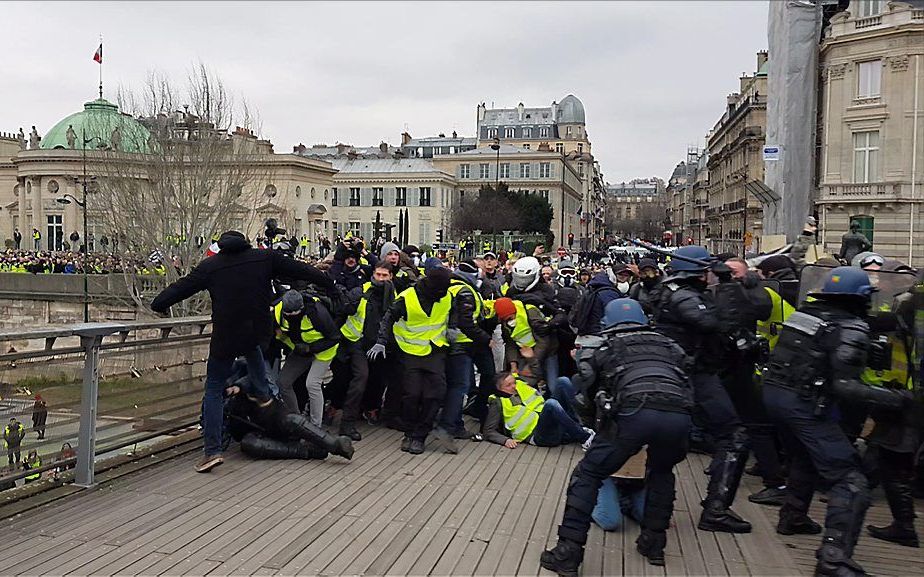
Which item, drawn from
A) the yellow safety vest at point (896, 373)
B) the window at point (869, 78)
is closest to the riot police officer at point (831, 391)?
the yellow safety vest at point (896, 373)

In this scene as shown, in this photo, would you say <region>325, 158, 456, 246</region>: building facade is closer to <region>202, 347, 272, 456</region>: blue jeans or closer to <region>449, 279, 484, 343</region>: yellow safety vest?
<region>449, 279, 484, 343</region>: yellow safety vest

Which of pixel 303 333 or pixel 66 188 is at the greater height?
Result: pixel 66 188

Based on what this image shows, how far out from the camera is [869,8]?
42438 millimetres

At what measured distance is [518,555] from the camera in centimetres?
550

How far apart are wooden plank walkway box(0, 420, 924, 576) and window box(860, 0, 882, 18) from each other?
43205mm

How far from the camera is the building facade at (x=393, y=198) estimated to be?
94.9 metres

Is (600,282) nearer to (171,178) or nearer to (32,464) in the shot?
(32,464)

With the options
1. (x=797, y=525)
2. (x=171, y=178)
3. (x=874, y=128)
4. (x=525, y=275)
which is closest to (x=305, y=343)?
(x=525, y=275)

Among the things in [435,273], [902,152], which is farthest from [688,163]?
[435,273]

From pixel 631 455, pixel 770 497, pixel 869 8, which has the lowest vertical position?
pixel 770 497

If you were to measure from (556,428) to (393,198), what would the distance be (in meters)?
88.9

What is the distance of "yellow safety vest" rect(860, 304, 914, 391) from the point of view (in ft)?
20.3

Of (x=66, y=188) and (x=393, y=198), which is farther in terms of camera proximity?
(x=393, y=198)

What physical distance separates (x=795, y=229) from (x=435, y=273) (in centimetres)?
1632
